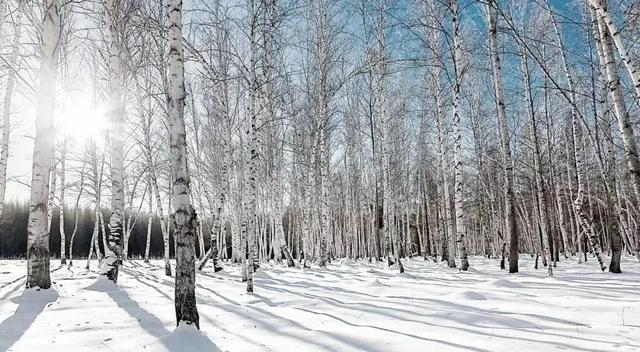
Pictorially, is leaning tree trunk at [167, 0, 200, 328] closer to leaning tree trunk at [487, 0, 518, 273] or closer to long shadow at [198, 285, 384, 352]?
long shadow at [198, 285, 384, 352]

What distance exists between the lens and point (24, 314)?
4.82 meters

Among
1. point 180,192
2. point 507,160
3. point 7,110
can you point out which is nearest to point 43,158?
point 180,192

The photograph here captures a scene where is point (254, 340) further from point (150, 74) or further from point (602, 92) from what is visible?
point (150, 74)

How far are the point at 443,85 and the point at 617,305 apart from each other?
Result: 1093 cm

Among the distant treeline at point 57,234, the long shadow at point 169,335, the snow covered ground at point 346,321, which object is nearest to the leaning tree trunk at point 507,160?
the snow covered ground at point 346,321

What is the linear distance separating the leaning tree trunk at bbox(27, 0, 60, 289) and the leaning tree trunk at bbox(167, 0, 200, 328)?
12.1ft

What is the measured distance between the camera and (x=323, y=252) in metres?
14.9

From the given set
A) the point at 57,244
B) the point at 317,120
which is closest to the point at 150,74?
the point at 317,120

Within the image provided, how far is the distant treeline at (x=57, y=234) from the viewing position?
116ft

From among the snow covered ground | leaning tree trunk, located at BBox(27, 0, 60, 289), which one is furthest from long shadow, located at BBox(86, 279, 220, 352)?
leaning tree trunk, located at BBox(27, 0, 60, 289)

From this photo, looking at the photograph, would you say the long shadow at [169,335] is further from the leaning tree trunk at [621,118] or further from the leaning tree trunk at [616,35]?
the leaning tree trunk at [616,35]

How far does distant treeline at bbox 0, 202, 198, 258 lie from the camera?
35.4 meters

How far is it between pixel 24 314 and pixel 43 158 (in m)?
2.86

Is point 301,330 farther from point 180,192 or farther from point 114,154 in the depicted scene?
point 114,154
